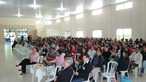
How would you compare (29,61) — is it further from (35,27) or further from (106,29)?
(35,27)

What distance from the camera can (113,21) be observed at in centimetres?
1257

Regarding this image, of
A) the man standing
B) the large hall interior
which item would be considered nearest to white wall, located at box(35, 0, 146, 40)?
the large hall interior

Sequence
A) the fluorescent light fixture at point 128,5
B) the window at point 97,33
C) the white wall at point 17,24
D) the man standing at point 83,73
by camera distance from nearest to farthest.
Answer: the man standing at point 83,73 → the fluorescent light fixture at point 128,5 → the window at point 97,33 → the white wall at point 17,24

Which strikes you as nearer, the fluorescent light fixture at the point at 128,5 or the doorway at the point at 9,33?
the fluorescent light fixture at the point at 128,5

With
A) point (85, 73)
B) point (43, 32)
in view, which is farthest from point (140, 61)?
point (43, 32)

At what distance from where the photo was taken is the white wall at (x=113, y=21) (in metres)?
9.99

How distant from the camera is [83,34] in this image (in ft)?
57.0

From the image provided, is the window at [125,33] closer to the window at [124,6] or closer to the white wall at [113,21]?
the white wall at [113,21]

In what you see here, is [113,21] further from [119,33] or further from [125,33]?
[125,33]

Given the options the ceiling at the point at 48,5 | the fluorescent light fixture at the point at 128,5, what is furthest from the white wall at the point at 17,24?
the fluorescent light fixture at the point at 128,5

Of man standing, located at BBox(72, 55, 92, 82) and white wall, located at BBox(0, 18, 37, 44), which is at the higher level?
white wall, located at BBox(0, 18, 37, 44)

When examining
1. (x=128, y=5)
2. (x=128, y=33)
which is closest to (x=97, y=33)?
(x=128, y=33)

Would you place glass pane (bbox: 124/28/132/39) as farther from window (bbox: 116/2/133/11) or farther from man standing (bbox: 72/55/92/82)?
man standing (bbox: 72/55/92/82)

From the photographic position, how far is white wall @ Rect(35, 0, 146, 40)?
999cm
